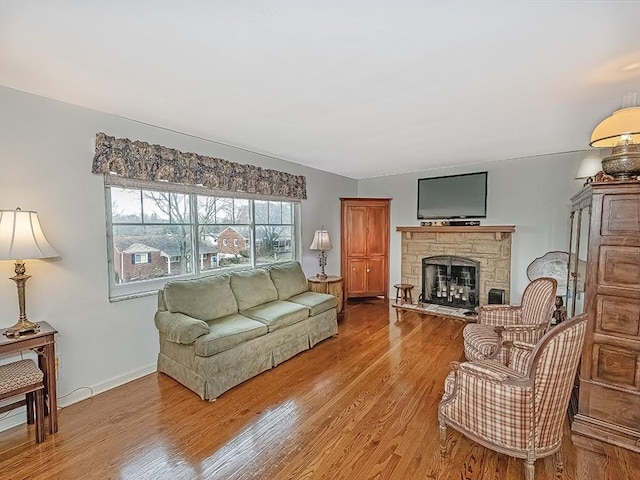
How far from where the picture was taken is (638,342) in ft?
6.59

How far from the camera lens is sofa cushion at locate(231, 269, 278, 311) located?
3562 mm

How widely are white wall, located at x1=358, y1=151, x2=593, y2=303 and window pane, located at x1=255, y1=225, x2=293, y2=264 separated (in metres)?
2.97

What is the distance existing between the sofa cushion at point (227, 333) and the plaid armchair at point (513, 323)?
1963mm

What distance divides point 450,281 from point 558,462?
3.68 metres

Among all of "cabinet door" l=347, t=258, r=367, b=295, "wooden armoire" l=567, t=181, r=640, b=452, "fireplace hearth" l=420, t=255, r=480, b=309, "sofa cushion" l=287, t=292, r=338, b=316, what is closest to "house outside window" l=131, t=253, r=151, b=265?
"sofa cushion" l=287, t=292, r=338, b=316

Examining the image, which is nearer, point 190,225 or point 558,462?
point 558,462

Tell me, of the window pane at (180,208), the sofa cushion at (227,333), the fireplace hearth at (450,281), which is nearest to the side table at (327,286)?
the sofa cushion at (227,333)

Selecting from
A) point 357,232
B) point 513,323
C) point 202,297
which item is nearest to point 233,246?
point 202,297

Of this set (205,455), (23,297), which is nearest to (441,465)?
(205,455)

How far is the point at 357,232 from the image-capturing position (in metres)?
5.94

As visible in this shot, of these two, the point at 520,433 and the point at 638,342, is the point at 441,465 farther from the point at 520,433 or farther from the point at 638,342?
the point at 638,342

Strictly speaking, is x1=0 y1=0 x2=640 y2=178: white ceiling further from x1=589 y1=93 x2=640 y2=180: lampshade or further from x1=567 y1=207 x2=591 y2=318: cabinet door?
x1=567 y1=207 x2=591 y2=318: cabinet door

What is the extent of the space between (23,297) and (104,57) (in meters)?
1.74

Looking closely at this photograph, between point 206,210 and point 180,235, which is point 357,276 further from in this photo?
point 180,235
